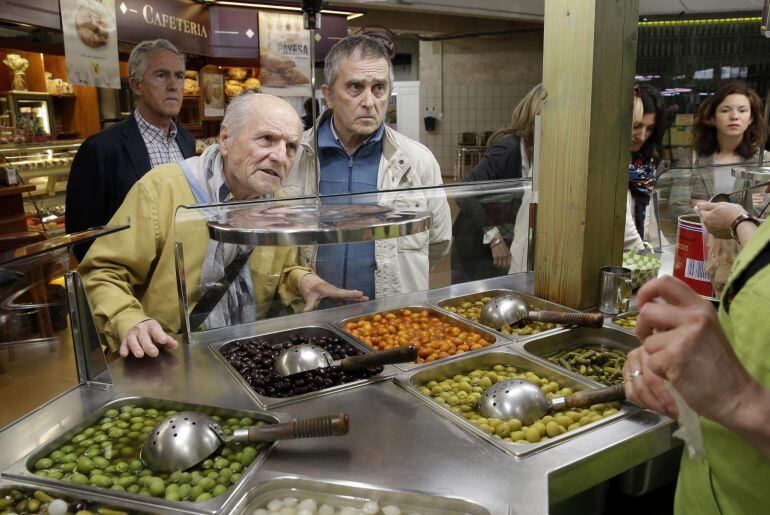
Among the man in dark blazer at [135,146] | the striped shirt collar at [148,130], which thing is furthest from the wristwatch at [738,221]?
the striped shirt collar at [148,130]

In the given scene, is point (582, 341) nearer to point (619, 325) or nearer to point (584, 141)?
point (619, 325)

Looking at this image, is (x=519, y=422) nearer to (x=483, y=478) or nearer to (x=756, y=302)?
(x=483, y=478)

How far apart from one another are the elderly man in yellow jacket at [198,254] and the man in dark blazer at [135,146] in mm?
846

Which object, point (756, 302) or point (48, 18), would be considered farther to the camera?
point (48, 18)

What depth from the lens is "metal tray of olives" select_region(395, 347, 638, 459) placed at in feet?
4.71

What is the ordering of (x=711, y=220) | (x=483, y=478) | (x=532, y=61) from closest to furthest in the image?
1. (x=483, y=478)
2. (x=711, y=220)
3. (x=532, y=61)

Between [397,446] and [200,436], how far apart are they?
1.55ft

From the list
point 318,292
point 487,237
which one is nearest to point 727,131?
point 487,237

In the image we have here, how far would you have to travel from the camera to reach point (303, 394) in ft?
5.52

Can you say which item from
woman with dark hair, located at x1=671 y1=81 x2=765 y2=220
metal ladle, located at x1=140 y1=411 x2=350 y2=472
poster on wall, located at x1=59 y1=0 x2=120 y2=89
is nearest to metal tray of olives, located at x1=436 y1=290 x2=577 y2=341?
metal ladle, located at x1=140 y1=411 x2=350 y2=472

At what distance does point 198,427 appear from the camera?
1.45m

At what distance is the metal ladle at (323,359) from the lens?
1.74m

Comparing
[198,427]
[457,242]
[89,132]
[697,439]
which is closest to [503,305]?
[457,242]

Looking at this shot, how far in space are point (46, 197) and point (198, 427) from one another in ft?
17.0
